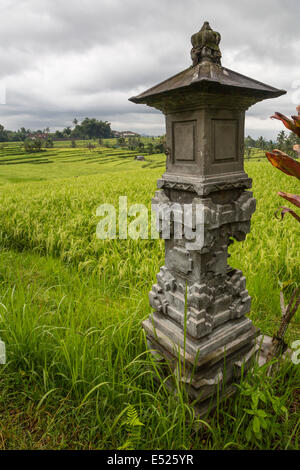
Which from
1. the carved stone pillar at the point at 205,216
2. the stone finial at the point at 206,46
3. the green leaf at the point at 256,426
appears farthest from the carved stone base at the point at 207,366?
the stone finial at the point at 206,46

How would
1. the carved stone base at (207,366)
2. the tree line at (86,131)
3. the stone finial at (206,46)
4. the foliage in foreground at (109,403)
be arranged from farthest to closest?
the tree line at (86,131), the carved stone base at (207,366), the foliage in foreground at (109,403), the stone finial at (206,46)

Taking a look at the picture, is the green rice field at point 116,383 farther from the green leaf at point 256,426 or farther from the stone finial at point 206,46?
the stone finial at point 206,46

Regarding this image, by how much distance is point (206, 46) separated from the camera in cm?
161

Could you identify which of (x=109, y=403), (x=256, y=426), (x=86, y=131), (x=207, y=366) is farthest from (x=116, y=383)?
(x=86, y=131)

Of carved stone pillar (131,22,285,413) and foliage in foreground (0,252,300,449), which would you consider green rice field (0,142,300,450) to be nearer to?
foliage in foreground (0,252,300,449)

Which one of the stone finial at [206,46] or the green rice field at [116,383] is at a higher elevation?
the stone finial at [206,46]

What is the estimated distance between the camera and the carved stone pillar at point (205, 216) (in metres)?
1.64

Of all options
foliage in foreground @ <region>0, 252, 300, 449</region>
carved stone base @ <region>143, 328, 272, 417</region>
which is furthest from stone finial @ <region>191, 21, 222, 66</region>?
foliage in foreground @ <region>0, 252, 300, 449</region>

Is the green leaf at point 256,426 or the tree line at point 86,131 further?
the tree line at point 86,131

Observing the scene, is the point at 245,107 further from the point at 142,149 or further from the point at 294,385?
the point at 142,149

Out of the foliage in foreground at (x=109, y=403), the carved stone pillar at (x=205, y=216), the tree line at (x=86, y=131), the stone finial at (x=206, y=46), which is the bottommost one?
the foliage in foreground at (x=109, y=403)

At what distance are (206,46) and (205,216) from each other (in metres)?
1.01

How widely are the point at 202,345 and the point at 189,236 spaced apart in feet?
2.53

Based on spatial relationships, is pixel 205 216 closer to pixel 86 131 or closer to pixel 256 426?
pixel 256 426
